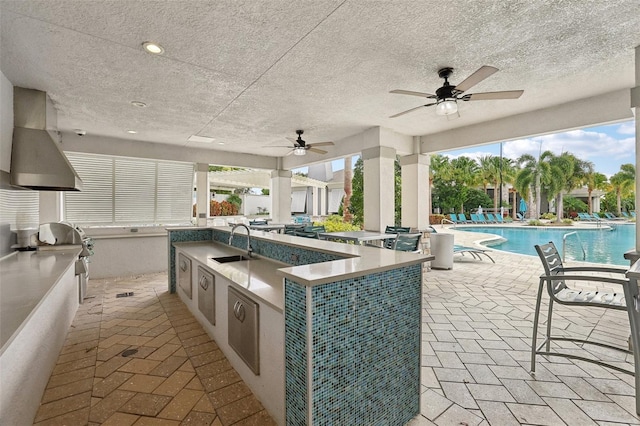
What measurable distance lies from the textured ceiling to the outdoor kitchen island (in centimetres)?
184

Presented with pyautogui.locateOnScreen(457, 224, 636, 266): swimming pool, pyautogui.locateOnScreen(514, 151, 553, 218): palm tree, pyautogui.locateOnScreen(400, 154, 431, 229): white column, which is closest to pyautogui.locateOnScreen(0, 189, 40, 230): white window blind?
pyautogui.locateOnScreen(400, 154, 431, 229): white column

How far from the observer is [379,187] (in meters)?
5.63

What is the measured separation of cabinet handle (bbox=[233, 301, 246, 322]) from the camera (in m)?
1.96

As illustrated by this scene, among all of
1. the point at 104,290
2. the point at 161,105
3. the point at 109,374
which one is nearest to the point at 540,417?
the point at 109,374

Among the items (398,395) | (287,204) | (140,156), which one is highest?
(140,156)

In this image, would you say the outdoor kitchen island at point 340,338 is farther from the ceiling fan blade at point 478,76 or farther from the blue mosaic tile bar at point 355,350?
the ceiling fan blade at point 478,76

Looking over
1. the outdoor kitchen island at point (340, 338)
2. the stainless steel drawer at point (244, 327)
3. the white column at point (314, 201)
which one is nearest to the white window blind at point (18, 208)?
the stainless steel drawer at point (244, 327)

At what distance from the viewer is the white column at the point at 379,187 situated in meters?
5.62

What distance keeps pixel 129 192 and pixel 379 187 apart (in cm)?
515

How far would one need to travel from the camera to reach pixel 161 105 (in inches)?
165

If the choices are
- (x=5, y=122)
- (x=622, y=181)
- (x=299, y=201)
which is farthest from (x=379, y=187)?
(x=622, y=181)

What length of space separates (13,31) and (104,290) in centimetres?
369

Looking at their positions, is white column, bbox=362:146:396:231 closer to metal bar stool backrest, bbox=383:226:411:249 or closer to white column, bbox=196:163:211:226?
metal bar stool backrest, bbox=383:226:411:249

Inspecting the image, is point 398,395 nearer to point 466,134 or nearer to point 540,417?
point 540,417
